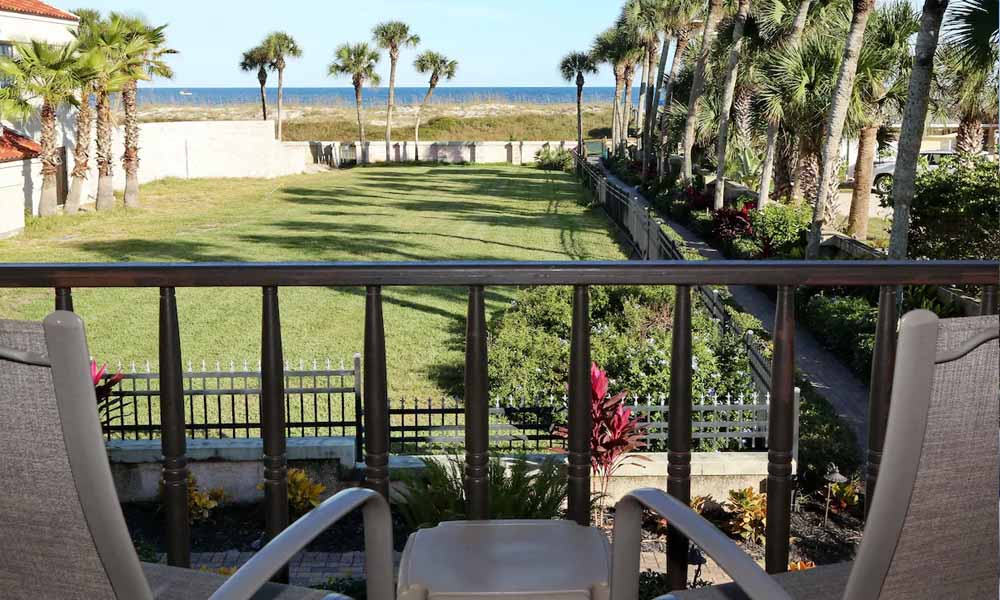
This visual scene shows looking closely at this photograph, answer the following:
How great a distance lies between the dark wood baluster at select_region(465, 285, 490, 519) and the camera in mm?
2254

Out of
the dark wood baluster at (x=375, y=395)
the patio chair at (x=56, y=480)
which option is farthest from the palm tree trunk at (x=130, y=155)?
the patio chair at (x=56, y=480)

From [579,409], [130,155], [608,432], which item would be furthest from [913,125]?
[130,155]

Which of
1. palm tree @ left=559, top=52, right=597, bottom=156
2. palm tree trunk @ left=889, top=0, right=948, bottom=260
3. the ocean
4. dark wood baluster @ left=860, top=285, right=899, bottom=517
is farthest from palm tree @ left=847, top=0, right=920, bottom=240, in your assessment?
the ocean

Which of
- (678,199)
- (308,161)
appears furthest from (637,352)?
(308,161)

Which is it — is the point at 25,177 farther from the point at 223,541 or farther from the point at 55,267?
the point at 55,267

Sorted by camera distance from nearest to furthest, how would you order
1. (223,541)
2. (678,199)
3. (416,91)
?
(223,541) → (678,199) → (416,91)

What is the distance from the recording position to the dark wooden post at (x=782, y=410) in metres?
2.26

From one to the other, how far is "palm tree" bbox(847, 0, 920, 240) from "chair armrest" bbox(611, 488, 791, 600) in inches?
747

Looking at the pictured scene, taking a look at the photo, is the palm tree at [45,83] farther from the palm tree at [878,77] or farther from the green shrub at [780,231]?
the palm tree at [878,77]

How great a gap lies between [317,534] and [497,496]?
241 centimetres

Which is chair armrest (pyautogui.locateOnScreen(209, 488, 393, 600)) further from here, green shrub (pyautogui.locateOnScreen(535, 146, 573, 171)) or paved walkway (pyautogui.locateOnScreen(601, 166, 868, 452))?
green shrub (pyautogui.locateOnScreen(535, 146, 573, 171))

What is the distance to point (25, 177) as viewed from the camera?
25.1m

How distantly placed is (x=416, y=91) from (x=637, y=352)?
169496 mm

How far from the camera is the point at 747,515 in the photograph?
20.9ft
